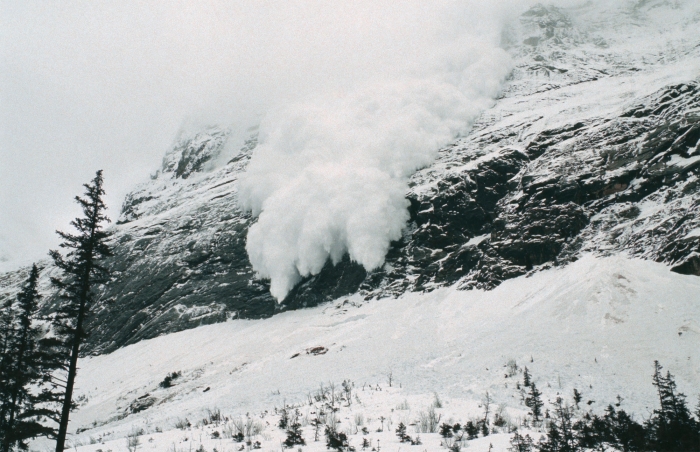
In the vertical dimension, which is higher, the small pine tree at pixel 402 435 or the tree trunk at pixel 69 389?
the tree trunk at pixel 69 389

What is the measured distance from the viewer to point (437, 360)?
3341 centimetres

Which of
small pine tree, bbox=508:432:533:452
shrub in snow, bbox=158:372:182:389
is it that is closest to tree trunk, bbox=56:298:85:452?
small pine tree, bbox=508:432:533:452

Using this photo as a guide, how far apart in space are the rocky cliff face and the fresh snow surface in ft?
20.3

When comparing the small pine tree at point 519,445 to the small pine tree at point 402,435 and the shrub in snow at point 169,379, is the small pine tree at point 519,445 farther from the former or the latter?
the shrub in snow at point 169,379

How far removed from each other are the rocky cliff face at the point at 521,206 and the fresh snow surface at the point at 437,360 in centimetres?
619

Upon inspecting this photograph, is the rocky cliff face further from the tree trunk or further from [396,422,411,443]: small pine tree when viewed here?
[396,422,411,443]: small pine tree

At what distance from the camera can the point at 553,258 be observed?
50375mm

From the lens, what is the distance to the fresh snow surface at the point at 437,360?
863 inches

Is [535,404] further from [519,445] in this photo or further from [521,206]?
[521,206]

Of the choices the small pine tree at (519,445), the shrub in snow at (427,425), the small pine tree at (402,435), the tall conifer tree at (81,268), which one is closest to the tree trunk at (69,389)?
the tall conifer tree at (81,268)

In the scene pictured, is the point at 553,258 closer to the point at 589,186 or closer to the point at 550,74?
the point at 589,186

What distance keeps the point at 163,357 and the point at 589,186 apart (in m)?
58.1

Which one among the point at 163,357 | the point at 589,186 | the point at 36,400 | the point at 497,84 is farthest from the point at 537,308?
the point at 497,84

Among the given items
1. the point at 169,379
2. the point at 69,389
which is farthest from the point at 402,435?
the point at 169,379
